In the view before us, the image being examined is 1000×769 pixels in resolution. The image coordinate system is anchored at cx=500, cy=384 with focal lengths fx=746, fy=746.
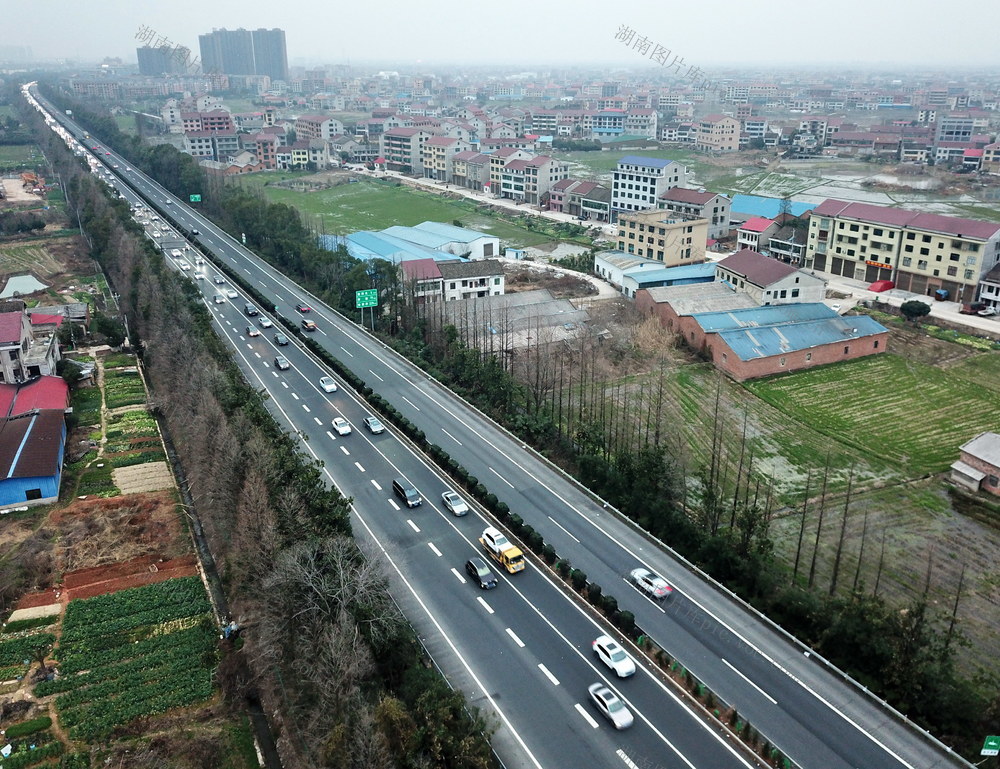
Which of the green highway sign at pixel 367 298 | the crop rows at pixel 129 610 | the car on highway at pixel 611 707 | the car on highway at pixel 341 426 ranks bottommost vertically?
the crop rows at pixel 129 610

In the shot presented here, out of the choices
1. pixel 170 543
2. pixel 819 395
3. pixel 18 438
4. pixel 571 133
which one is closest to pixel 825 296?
pixel 819 395

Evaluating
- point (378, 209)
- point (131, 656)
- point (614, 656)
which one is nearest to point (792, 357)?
point (614, 656)

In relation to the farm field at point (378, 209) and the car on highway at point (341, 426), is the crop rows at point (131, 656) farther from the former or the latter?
the farm field at point (378, 209)

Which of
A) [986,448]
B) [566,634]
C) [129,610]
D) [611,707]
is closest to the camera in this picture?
[611,707]

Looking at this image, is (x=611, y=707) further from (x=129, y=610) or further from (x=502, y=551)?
(x=129, y=610)

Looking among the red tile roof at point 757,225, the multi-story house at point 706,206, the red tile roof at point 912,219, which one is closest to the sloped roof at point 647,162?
the multi-story house at point 706,206

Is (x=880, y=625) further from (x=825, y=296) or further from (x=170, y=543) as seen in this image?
(x=825, y=296)
